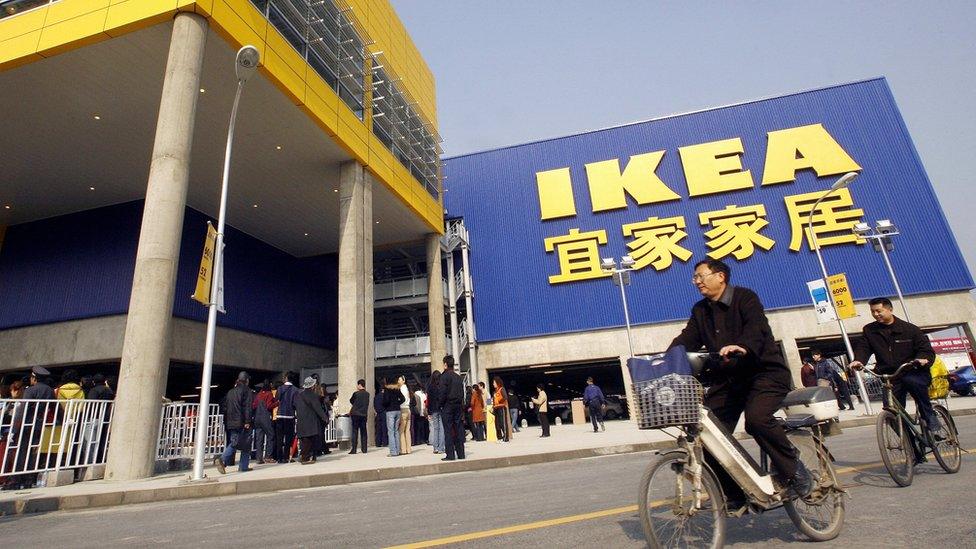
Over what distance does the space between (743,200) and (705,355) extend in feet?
88.7

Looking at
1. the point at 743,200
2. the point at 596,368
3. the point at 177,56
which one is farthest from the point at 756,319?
the point at 596,368

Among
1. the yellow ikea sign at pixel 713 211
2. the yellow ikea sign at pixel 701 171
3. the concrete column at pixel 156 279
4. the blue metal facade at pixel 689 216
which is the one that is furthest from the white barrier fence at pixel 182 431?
the yellow ikea sign at pixel 701 171

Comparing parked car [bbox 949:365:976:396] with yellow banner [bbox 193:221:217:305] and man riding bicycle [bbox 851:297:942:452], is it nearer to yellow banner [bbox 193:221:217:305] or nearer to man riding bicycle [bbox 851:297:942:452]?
man riding bicycle [bbox 851:297:942:452]

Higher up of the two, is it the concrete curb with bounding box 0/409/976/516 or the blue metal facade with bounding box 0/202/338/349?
the blue metal facade with bounding box 0/202/338/349

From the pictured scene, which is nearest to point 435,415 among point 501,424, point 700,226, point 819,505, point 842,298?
point 501,424

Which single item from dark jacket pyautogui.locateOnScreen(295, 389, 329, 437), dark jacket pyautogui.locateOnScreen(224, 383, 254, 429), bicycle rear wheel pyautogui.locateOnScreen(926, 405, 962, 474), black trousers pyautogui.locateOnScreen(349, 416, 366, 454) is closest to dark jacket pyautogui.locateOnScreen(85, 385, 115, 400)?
dark jacket pyautogui.locateOnScreen(224, 383, 254, 429)

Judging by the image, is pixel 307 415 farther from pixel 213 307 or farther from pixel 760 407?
pixel 760 407

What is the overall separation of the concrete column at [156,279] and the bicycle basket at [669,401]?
9.83m

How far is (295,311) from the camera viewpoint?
28109mm

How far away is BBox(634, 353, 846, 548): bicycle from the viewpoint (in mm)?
2781

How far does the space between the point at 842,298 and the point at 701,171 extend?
14.5m

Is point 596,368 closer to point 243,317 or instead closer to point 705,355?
point 243,317

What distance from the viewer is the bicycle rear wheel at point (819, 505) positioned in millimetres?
3104

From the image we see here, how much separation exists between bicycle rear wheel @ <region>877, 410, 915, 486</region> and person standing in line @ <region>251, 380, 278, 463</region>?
10.5 m
